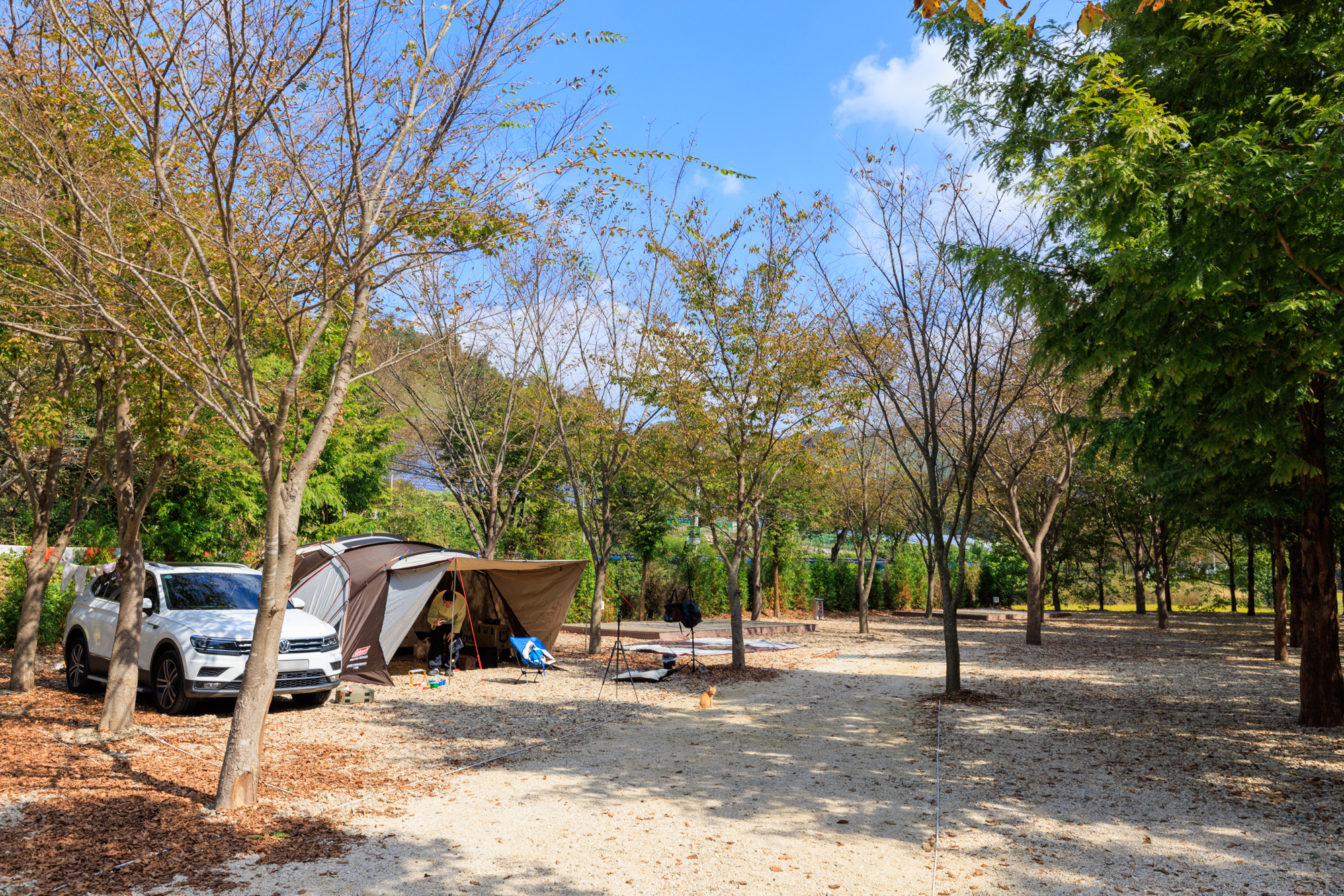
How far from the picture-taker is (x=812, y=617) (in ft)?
96.0

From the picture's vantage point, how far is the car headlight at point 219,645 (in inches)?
329

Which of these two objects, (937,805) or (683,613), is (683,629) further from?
(937,805)

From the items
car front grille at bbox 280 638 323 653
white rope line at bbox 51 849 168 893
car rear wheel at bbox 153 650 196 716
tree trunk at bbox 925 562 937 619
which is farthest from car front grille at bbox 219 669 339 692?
tree trunk at bbox 925 562 937 619

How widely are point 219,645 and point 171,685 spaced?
69cm

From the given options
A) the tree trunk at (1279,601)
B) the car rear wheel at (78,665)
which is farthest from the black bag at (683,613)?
the tree trunk at (1279,601)

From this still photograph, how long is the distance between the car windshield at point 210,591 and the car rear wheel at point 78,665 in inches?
48.1

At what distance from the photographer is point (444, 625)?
44.0ft

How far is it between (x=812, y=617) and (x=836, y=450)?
1699cm

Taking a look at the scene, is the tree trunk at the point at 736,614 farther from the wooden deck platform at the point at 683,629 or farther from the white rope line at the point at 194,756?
the white rope line at the point at 194,756

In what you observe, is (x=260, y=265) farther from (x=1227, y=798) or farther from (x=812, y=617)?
(x=812, y=617)

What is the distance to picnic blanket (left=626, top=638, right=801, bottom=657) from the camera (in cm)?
1579

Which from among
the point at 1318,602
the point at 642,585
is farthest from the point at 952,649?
the point at 642,585

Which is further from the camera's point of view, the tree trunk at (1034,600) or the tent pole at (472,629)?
the tree trunk at (1034,600)

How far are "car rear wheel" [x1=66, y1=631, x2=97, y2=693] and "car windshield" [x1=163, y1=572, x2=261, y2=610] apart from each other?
48.1 inches
